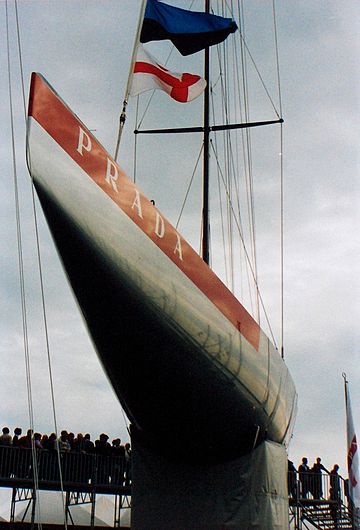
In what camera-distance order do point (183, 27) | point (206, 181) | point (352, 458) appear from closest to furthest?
point (183, 27) → point (206, 181) → point (352, 458)

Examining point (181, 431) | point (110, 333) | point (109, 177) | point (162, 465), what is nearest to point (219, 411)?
point (181, 431)

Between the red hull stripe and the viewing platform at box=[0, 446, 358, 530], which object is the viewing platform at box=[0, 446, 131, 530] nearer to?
the viewing platform at box=[0, 446, 358, 530]

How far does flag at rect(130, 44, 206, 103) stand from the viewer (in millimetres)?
9117

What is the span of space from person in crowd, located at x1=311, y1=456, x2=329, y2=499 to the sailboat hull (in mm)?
9338

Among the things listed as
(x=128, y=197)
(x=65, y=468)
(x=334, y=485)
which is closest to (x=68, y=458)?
(x=65, y=468)

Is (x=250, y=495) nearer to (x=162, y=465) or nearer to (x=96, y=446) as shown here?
(x=162, y=465)

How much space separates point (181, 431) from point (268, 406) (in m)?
1.26

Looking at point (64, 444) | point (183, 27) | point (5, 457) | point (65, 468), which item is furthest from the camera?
point (64, 444)

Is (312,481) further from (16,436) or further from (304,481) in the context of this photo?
(16,436)

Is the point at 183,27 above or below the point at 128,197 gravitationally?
above

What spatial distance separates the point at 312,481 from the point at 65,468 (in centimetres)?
625

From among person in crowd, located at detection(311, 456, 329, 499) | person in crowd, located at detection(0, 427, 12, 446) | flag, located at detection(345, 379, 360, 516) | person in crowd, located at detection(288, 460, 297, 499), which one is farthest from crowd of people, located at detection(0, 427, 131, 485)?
flag, located at detection(345, 379, 360, 516)

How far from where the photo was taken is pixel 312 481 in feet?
56.5

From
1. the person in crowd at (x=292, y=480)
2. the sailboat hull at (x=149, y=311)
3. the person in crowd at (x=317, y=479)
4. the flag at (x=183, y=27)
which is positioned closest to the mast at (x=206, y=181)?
the flag at (x=183, y=27)
